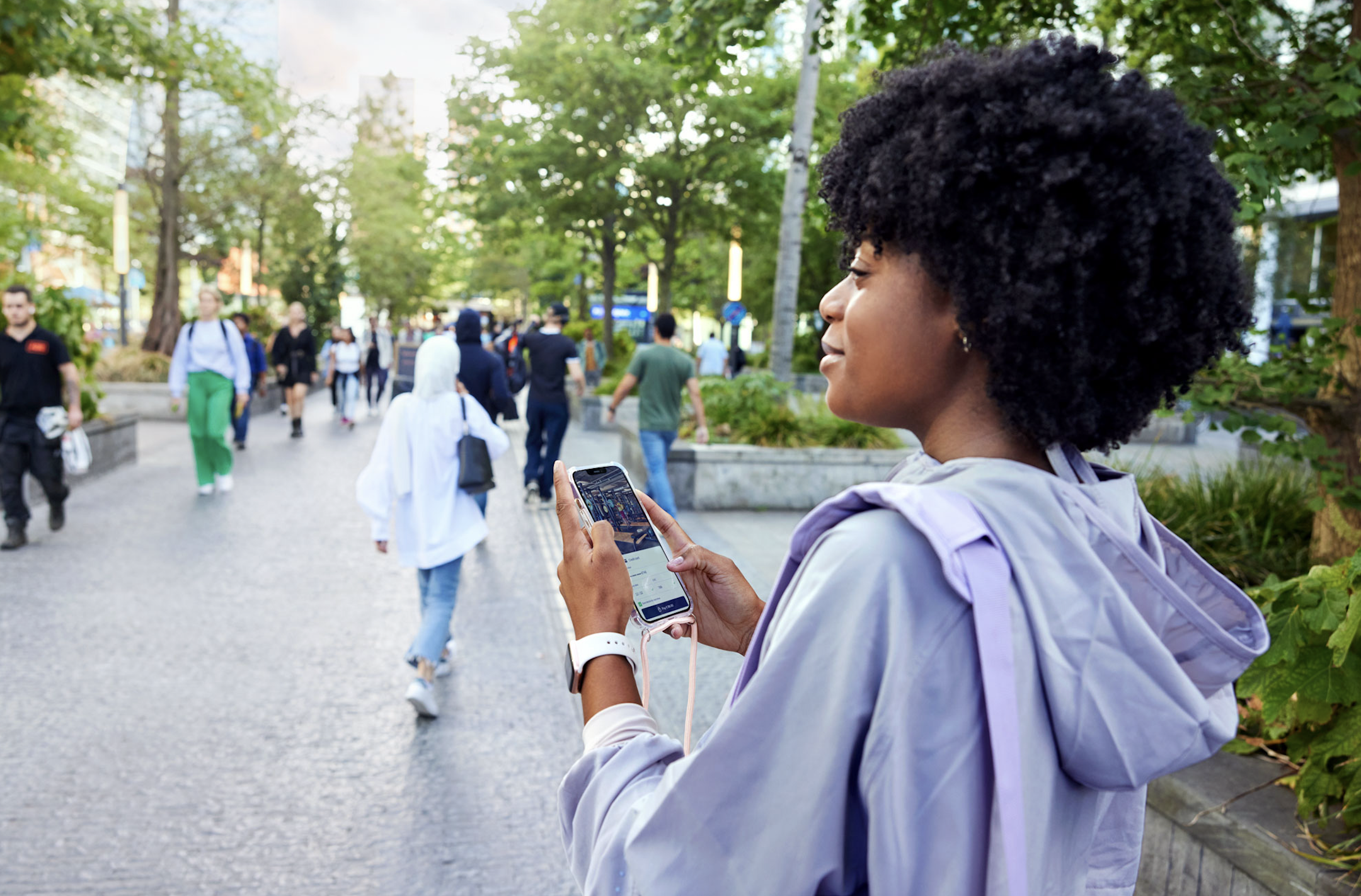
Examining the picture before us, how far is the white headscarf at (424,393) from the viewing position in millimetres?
5516

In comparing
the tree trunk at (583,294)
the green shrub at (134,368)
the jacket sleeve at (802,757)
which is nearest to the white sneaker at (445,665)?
the jacket sleeve at (802,757)

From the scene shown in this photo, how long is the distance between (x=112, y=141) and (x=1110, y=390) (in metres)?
112

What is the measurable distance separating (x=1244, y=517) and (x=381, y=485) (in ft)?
16.3

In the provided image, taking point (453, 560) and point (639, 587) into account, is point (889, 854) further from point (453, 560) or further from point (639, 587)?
point (453, 560)

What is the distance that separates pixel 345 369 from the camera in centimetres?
1923

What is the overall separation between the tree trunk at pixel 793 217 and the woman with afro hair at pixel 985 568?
1127 cm

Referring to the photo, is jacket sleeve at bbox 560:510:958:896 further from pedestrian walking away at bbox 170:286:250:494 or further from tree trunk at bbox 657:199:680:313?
tree trunk at bbox 657:199:680:313

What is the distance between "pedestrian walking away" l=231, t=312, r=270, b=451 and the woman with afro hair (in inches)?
474

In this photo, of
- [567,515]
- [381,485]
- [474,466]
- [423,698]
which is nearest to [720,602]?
[567,515]

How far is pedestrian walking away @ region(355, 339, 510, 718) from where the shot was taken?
17.8ft

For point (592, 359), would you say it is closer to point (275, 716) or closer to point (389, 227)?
point (275, 716)

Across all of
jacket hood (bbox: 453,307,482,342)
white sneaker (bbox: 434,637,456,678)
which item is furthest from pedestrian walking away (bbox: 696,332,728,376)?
white sneaker (bbox: 434,637,456,678)

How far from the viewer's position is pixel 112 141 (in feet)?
319

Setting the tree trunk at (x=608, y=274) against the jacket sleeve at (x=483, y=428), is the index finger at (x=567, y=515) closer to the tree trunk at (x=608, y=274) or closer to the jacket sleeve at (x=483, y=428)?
the jacket sleeve at (x=483, y=428)
